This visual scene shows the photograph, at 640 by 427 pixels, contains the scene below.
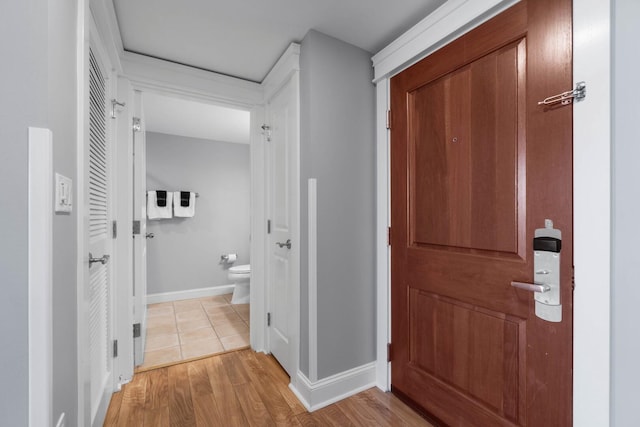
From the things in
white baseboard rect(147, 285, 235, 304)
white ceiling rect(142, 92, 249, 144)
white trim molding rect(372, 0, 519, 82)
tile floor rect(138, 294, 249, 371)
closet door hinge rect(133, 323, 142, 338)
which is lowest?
tile floor rect(138, 294, 249, 371)

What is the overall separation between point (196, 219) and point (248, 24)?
9.43 feet

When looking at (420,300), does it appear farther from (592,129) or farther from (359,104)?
(359,104)

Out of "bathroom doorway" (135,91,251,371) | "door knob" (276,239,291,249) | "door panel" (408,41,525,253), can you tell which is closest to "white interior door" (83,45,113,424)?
"door knob" (276,239,291,249)

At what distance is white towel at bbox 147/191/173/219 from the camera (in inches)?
138

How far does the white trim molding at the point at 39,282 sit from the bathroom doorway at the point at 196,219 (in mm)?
2121

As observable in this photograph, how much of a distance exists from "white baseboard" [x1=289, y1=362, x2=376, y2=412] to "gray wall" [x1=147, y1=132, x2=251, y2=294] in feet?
8.39

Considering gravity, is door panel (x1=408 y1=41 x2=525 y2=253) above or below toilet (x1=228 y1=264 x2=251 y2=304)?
above

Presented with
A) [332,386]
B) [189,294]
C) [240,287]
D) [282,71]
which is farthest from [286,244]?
[189,294]

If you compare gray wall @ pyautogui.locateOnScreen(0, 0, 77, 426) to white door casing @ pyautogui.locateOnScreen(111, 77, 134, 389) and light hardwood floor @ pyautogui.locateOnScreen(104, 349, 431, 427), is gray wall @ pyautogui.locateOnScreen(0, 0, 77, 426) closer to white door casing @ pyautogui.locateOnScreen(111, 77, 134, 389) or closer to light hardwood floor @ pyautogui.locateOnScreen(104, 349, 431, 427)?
light hardwood floor @ pyautogui.locateOnScreen(104, 349, 431, 427)

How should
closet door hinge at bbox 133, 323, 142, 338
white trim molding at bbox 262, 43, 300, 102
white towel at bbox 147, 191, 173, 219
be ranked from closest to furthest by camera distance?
white trim molding at bbox 262, 43, 300, 102 < closet door hinge at bbox 133, 323, 142, 338 < white towel at bbox 147, 191, 173, 219

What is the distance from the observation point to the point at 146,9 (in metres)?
1.49

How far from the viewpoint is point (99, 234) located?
1.50 metres

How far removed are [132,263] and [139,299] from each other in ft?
1.02

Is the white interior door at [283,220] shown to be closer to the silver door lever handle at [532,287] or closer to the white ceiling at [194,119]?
the white ceiling at [194,119]
